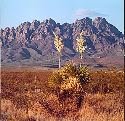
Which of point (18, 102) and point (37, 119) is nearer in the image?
point (37, 119)

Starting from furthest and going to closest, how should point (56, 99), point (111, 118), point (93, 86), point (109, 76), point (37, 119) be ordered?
point (109, 76) < point (93, 86) < point (56, 99) < point (111, 118) < point (37, 119)

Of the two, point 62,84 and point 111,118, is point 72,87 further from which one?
point 111,118

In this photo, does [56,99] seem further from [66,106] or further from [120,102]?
[120,102]

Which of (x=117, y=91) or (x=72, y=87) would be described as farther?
(x=117, y=91)

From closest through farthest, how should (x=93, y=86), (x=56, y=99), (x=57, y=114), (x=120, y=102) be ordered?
(x=57, y=114) → (x=56, y=99) → (x=120, y=102) → (x=93, y=86)

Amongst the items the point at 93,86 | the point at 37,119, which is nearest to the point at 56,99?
the point at 37,119

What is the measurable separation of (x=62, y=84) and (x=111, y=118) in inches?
146

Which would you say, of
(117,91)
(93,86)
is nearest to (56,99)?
(117,91)

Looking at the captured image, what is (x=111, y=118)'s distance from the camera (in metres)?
11.4

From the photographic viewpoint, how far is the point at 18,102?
14070mm

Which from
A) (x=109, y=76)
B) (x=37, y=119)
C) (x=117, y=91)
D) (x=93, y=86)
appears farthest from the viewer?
(x=109, y=76)

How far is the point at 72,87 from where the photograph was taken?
14227 mm

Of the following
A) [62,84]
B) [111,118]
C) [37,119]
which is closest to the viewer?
[37,119]

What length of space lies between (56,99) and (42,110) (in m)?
1.11
